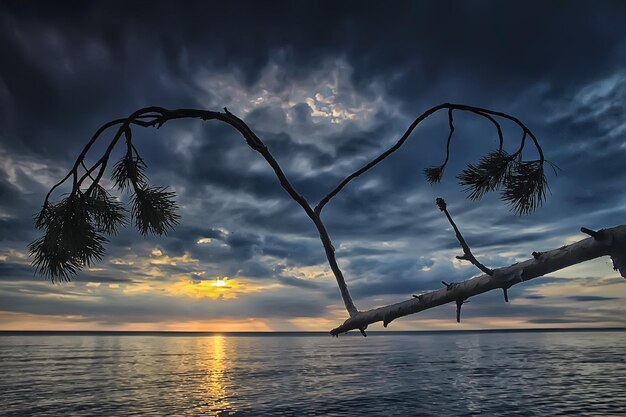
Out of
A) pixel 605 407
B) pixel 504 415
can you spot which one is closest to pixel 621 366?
pixel 605 407

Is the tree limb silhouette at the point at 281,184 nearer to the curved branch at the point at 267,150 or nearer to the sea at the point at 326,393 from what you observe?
the curved branch at the point at 267,150

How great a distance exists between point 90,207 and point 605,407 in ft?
163

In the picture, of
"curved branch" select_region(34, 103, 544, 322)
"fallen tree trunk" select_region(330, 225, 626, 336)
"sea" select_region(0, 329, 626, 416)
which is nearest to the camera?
"fallen tree trunk" select_region(330, 225, 626, 336)

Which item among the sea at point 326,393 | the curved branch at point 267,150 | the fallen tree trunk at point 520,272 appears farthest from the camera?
the sea at point 326,393

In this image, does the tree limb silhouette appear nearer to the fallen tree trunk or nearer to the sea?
the fallen tree trunk

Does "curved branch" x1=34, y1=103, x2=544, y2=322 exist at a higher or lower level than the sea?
higher

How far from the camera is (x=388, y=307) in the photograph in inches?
136

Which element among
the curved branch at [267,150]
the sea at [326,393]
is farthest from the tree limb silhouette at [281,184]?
the sea at [326,393]

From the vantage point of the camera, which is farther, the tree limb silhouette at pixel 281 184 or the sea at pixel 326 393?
the sea at pixel 326 393

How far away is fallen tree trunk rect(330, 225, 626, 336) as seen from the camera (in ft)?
8.91

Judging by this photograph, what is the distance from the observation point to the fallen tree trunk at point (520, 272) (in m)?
2.72

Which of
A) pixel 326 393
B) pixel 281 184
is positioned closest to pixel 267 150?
pixel 281 184

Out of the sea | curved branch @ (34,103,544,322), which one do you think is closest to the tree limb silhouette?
curved branch @ (34,103,544,322)

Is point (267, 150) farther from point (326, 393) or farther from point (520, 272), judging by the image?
point (326, 393)
